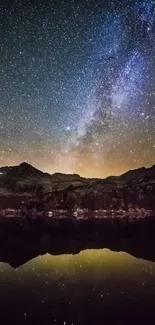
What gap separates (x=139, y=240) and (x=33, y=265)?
27839mm

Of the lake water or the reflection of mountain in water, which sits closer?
the lake water

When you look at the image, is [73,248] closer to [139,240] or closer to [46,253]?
[46,253]

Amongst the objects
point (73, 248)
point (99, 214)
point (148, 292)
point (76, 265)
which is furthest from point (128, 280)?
point (99, 214)

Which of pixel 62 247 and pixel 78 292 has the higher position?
pixel 62 247

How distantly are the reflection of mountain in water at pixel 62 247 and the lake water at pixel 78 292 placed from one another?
3324mm

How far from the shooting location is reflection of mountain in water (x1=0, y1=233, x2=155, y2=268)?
4659 centimetres

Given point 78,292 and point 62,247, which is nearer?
point 78,292

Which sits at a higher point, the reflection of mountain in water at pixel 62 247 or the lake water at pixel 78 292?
the reflection of mountain in water at pixel 62 247

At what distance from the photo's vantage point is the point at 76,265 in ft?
138

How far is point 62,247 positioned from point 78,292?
30.3 m

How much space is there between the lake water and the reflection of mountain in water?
332cm

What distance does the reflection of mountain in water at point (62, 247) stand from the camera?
153 feet

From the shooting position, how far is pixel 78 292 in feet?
94.2

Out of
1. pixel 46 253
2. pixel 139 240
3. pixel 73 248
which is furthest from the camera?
pixel 139 240
